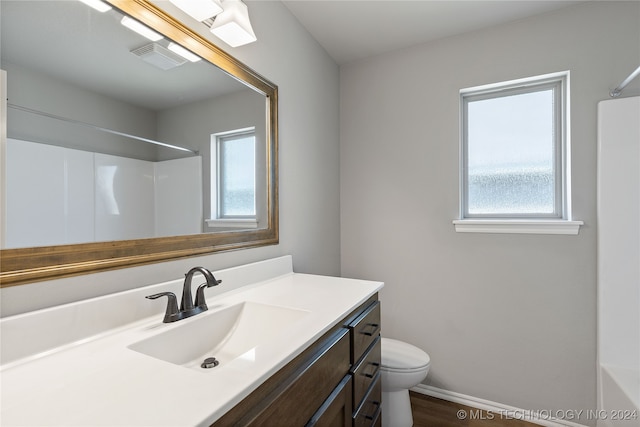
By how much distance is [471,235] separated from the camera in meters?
1.96

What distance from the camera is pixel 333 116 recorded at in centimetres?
229

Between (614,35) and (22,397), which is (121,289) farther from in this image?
(614,35)

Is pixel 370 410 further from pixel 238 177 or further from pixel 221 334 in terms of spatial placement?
pixel 238 177

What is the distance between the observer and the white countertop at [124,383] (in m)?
0.49

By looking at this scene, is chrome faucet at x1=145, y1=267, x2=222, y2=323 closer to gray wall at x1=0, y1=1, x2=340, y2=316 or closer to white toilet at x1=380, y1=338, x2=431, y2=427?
gray wall at x1=0, y1=1, x2=340, y2=316

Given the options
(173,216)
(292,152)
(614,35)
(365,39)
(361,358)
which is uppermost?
(365,39)

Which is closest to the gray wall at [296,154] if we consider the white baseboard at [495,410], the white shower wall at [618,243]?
the white baseboard at [495,410]

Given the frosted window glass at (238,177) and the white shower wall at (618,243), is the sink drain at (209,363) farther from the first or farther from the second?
the white shower wall at (618,243)

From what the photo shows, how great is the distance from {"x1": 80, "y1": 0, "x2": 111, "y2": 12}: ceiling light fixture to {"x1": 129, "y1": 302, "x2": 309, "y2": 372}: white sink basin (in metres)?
0.94

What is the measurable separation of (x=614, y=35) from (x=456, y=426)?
2.37m

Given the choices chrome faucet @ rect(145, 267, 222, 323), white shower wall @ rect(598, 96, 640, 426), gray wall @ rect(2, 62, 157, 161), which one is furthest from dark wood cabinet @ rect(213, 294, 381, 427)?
white shower wall @ rect(598, 96, 640, 426)

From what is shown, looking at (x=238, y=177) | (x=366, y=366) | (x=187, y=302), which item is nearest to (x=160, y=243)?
(x=187, y=302)

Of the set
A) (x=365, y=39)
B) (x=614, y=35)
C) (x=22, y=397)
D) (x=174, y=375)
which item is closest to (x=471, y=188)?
(x=614, y=35)

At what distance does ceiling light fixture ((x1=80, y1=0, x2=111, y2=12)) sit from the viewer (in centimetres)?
85
